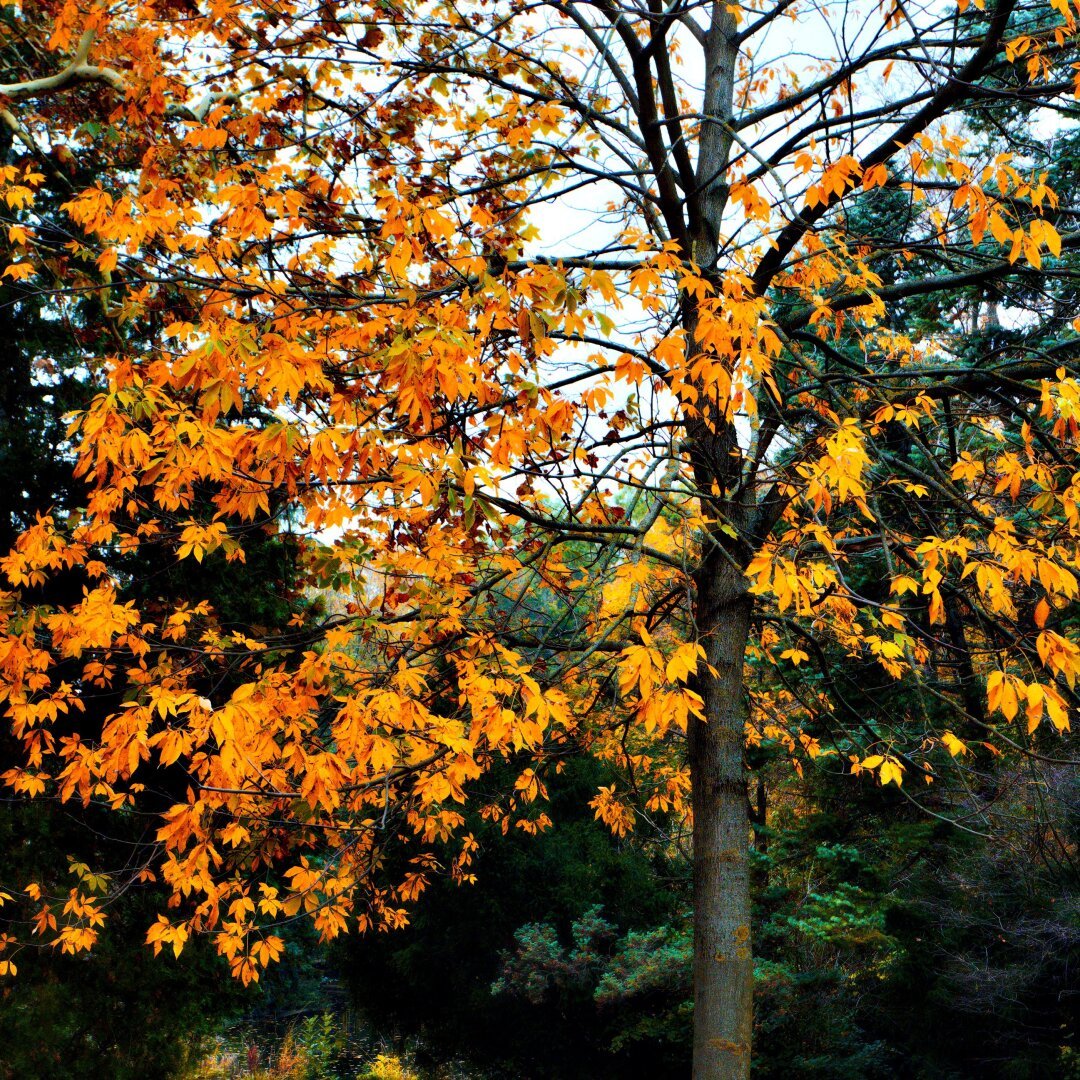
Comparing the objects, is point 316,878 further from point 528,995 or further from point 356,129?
point 528,995

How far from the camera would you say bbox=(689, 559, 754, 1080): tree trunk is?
13.1 feet

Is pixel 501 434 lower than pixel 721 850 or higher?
higher

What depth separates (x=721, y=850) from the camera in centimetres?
423

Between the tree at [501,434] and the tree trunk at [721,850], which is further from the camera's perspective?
the tree trunk at [721,850]

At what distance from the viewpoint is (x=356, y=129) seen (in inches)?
210

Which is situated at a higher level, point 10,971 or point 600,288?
point 600,288

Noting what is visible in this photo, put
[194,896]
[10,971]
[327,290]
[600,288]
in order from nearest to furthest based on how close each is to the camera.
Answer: [600,288] < [327,290] < [10,971] < [194,896]

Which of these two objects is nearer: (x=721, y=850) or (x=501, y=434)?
(x=501, y=434)

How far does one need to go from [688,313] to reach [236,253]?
208 cm

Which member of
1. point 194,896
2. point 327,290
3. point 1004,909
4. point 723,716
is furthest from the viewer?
point 194,896

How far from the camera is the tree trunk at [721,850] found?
13.1 feet

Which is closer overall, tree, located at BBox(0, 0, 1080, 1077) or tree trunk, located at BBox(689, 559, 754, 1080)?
tree, located at BBox(0, 0, 1080, 1077)

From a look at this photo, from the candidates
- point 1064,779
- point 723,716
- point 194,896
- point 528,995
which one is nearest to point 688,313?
point 723,716

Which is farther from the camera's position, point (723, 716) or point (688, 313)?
point (723, 716)
